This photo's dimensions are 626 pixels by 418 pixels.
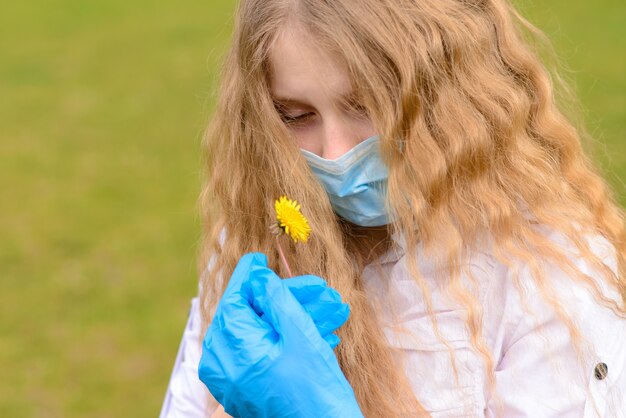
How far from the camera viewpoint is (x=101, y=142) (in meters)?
5.93

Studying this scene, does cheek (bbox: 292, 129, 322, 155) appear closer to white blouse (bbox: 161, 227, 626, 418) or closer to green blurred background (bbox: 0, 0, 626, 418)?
white blouse (bbox: 161, 227, 626, 418)

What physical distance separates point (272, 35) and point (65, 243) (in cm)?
308

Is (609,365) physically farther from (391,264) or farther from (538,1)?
(538,1)

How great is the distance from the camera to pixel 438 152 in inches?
73.7

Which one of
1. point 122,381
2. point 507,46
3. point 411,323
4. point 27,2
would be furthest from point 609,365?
point 27,2

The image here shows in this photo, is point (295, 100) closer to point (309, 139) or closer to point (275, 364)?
point (309, 139)

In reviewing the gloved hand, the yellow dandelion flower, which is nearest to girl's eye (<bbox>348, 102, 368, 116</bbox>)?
the yellow dandelion flower

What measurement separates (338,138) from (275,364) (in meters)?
0.48

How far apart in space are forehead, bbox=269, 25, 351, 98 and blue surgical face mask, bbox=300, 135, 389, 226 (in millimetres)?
128

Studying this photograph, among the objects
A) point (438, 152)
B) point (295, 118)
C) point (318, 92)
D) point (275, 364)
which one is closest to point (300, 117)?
point (295, 118)

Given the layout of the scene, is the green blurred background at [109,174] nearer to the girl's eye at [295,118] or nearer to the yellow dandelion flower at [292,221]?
the girl's eye at [295,118]

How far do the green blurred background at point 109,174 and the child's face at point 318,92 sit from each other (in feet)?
1.41

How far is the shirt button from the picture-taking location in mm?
1761

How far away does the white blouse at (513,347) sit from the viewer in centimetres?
177
